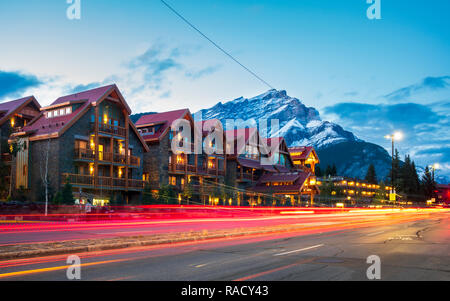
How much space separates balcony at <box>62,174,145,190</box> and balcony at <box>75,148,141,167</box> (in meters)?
1.80

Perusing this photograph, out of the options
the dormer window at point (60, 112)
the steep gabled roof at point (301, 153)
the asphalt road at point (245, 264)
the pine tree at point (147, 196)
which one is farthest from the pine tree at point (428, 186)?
the asphalt road at point (245, 264)

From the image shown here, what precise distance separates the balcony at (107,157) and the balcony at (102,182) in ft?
5.91

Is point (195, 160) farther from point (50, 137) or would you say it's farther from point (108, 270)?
point (108, 270)

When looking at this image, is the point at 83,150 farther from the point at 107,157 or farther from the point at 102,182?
the point at 102,182

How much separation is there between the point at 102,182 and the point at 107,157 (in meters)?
2.75

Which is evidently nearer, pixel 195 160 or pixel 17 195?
pixel 17 195

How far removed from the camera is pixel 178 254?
41.2 feet

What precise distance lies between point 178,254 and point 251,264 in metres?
2.97

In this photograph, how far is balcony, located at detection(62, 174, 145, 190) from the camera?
3888 centimetres

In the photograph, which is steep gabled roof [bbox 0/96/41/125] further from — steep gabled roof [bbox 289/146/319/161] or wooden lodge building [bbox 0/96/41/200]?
steep gabled roof [bbox 289/146/319/161]

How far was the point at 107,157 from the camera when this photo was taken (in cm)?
4288

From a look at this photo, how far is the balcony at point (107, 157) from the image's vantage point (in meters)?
40.0

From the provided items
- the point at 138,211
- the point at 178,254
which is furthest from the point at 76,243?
the point at 138,211

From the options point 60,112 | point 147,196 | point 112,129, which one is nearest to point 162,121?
point 112,129
